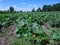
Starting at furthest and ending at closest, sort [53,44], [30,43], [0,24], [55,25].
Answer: [55,25], [0,24], [30,43], [53,44]

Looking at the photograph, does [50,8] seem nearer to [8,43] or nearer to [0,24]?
[0,24]

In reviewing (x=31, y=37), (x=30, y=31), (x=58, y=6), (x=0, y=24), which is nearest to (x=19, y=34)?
(x=30, y=31)

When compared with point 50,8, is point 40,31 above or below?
above

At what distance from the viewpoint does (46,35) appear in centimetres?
693

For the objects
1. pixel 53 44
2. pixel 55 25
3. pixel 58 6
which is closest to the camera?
pixel 53 44

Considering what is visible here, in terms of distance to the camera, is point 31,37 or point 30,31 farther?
point 30,31

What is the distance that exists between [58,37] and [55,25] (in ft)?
23.3

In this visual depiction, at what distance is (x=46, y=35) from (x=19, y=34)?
149 centimetres

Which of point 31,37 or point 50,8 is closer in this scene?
point 31,37

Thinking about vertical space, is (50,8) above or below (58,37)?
below

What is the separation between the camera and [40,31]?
7094 mm

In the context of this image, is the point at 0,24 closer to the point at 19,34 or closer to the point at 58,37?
the point at 19,34

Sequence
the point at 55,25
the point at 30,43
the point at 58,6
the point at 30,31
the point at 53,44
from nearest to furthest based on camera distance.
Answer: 1. the point at 53,44
2. the point at 30,43
3. the point at 30,31
4. the point at 55,25
5. the point at 58,6

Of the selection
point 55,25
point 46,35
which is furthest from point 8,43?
point 55,25
